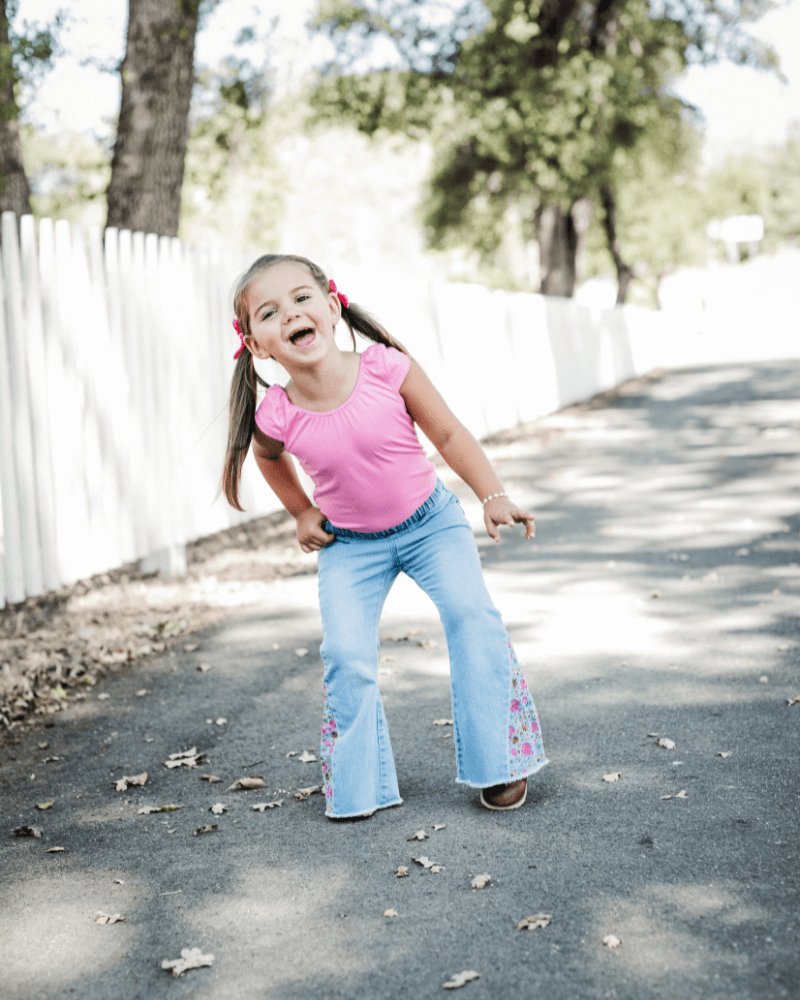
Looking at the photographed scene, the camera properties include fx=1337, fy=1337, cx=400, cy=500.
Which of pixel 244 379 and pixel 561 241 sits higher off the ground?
pixel 561 241

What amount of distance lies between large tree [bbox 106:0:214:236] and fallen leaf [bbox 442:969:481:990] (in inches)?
324

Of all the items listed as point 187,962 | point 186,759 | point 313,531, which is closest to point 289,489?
point 313,531

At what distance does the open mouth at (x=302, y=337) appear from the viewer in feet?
13.0

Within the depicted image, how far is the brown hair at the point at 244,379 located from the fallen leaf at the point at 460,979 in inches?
66.4

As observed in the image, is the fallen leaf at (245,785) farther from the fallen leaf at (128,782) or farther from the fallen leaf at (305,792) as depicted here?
the fallen leaf at (128,782)

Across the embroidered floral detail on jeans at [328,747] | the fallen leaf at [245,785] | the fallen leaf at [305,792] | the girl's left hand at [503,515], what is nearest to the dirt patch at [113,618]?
the fallen leaf at [245,785]

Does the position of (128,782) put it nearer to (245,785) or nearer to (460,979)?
(245,785)

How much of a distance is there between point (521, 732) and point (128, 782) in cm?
147

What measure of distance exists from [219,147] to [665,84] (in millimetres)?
10873

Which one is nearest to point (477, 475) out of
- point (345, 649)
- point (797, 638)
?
point (345, 649)

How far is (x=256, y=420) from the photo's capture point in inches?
162

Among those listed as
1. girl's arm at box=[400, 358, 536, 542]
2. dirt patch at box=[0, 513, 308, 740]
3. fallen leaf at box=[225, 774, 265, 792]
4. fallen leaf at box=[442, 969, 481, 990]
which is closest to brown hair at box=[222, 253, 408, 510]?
girl's arm at box=[400, 358, 536, 542]

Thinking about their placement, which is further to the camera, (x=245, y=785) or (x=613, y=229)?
(x=613, y=229)

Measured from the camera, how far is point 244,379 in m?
4.20
